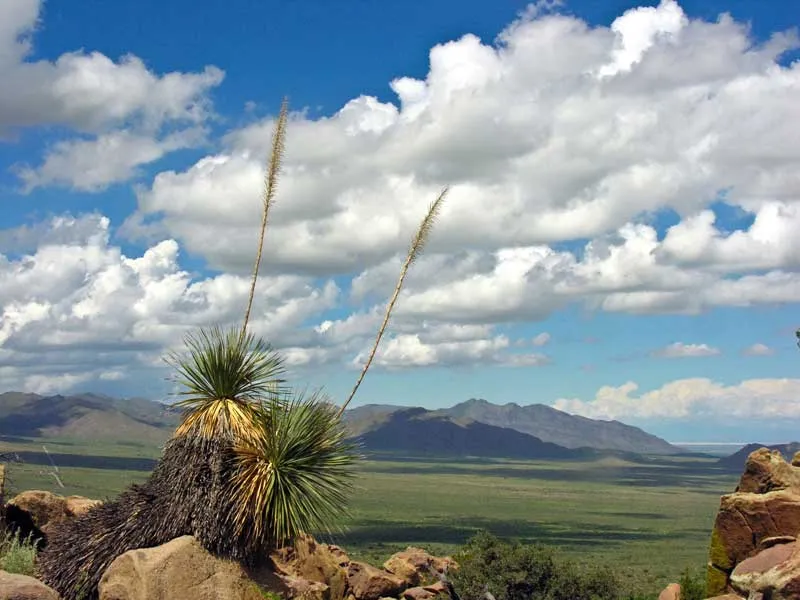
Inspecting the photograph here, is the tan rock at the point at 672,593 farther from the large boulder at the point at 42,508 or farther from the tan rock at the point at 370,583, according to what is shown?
the large boulder at the point at 42,508

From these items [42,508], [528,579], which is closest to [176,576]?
[42,508]

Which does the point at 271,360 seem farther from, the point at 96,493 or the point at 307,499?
the point at 96,493

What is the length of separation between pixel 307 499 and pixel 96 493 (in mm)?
94941

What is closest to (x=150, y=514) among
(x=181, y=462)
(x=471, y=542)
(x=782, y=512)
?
(x=181, y=462)

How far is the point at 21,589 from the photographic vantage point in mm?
13273

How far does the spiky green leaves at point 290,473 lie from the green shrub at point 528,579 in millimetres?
17329

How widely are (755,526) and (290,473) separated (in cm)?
968

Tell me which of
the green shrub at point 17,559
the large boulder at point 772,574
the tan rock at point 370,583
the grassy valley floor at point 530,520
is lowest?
the grassy valley floor at point 530,520

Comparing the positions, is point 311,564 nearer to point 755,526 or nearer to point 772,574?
point 755,526

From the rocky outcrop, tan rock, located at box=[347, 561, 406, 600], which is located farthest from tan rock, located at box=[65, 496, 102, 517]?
the rocky outcrop

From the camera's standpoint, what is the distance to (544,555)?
3709 cm

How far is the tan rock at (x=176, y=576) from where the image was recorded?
53.2 ft

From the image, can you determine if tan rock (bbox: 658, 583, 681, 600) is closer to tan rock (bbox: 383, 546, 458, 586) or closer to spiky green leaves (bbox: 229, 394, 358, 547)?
spiky green leaves (bbox: 229, 394, 358, 547)

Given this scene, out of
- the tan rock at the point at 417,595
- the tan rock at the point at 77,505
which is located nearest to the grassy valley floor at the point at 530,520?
the tan rock at the point at 417,595
